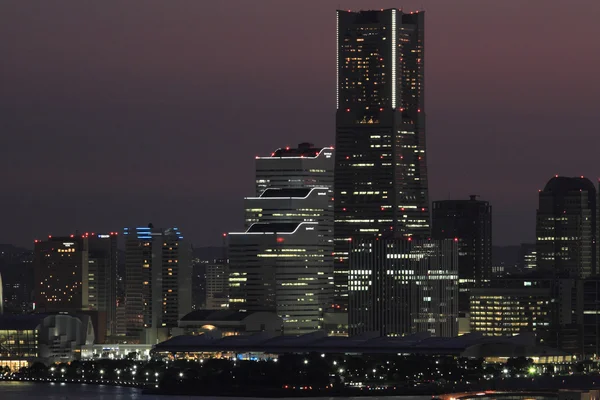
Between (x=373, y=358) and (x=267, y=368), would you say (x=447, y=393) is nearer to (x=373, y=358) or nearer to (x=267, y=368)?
(x=267, y=368)

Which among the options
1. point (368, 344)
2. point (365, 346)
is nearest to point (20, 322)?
point (365, 346)

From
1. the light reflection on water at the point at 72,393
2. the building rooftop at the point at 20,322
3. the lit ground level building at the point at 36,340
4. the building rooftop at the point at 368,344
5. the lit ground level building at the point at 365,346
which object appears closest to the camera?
the light reflection on water at the point at 72,393

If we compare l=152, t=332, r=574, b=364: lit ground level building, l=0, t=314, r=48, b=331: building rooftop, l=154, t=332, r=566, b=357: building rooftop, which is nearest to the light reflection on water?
l=0, t=314, r=48, b=331: building rooftop

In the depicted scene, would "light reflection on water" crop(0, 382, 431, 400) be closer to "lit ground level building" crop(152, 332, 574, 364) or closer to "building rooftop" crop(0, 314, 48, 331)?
"building rooftop" crop(0, 314, 48, 331)

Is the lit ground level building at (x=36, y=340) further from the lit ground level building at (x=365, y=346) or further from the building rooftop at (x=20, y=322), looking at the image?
the lit ground level building at (x=365, y=346)

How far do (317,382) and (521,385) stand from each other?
16436 mm

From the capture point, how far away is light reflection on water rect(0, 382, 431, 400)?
14250 cm

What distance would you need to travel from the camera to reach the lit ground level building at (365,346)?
588 feet

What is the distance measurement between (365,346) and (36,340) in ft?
111

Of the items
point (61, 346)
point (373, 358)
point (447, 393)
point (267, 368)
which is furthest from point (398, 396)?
point (61, 346)

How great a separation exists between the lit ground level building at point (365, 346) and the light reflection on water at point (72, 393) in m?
28.0

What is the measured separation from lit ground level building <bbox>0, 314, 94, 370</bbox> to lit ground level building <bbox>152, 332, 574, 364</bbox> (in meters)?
9.38

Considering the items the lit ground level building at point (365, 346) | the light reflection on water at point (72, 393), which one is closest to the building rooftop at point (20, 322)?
the lit ground level building at point (365, 346)

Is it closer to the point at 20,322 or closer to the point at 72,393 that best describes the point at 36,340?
the point at 20,322
